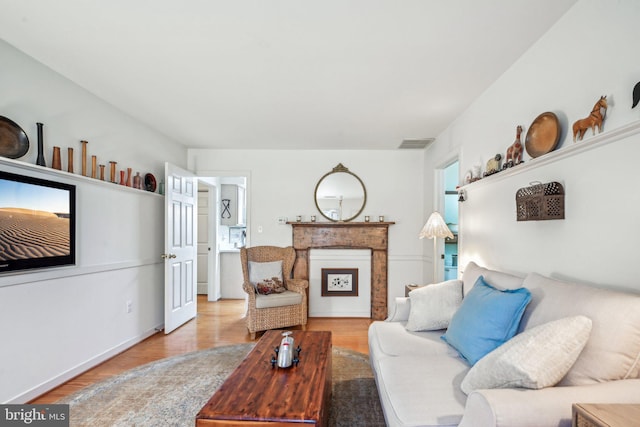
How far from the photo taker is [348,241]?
4.54 metres

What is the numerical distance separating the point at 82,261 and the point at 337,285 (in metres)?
2.97

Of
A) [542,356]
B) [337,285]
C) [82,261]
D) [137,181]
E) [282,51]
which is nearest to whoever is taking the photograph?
[542,356]

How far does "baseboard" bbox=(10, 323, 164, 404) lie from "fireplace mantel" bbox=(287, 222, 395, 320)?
2062 millimetres

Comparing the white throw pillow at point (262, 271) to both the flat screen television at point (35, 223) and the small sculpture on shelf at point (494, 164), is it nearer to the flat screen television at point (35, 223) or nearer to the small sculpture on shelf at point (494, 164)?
the flat screen television at point (35, 223)

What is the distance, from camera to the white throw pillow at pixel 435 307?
2.23 metres

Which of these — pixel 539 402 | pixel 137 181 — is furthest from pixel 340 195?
pixel 539 402

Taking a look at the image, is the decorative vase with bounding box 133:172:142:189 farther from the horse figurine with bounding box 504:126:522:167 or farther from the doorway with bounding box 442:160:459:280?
Answer: the doorway with bounding box 442:160:459:280

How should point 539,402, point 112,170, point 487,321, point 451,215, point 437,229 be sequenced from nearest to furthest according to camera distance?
1. point 539,402
2. point 487,321
3. point 112,170
4. point 437,229
5. point 451,215

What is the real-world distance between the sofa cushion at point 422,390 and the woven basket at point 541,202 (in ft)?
3.14

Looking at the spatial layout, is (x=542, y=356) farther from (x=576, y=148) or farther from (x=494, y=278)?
(x=576, y=148)

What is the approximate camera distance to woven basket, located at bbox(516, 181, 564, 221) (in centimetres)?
177

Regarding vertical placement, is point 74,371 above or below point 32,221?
below

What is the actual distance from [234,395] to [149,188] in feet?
9.33

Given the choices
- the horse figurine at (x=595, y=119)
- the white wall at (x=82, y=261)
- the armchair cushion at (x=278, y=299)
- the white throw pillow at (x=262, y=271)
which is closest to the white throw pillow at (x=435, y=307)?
the horse figurine at (x=595, y=119)
